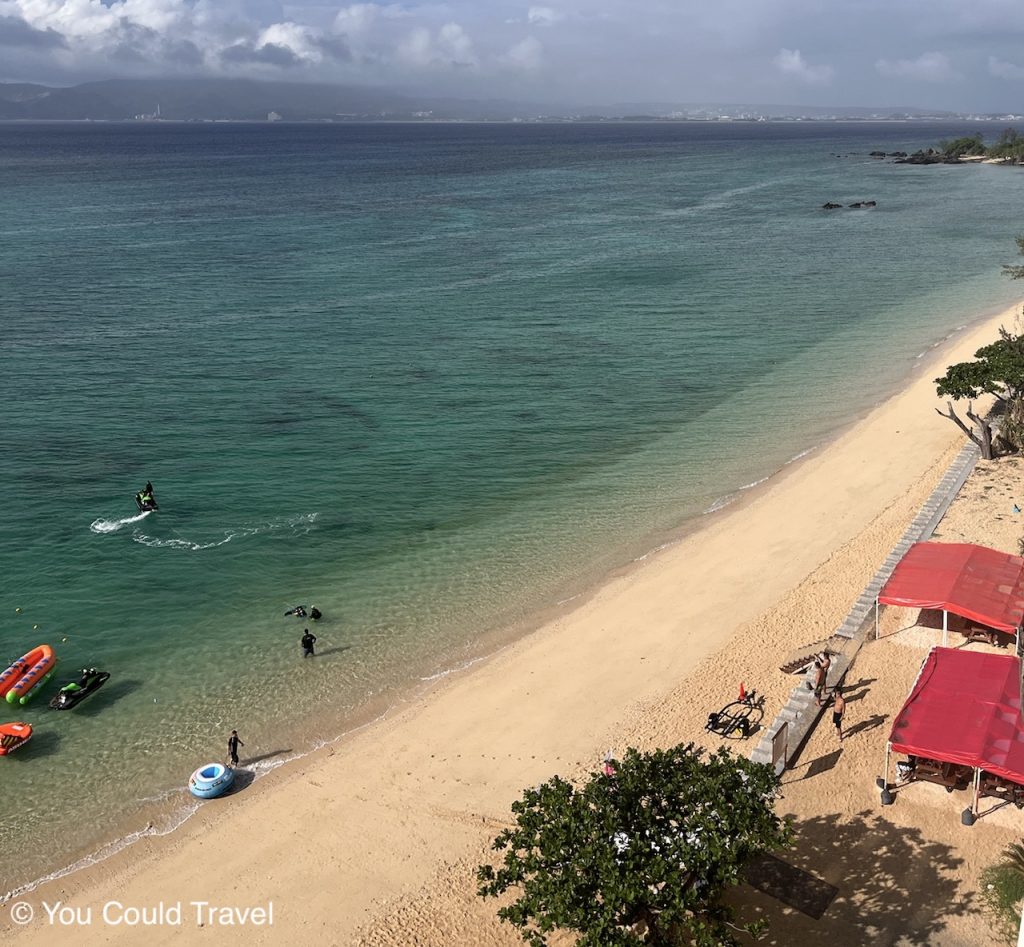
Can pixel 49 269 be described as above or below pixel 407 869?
above

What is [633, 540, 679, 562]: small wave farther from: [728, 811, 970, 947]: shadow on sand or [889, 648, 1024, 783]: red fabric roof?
[728, 811, 970, 947]: shadow on sand

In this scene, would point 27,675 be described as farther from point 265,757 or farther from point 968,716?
point 968,716

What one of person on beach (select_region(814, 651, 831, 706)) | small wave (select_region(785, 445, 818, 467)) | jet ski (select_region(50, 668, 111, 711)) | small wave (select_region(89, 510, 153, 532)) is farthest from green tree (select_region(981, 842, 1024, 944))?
small wave (select_region(89, 510, 153, 532))

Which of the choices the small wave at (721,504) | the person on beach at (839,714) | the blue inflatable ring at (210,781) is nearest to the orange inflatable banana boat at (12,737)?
the blue inflatable ring at (210,781)

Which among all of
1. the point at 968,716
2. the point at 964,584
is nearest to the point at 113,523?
the point at 964,584

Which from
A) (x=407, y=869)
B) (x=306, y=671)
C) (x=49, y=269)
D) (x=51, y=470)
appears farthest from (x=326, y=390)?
(x=49, y=269)

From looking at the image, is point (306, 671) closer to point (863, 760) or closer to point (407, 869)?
point (407, 869)

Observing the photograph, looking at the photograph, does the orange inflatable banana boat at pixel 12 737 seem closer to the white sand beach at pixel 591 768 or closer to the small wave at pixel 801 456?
the white sand beach at pixel 591 768
